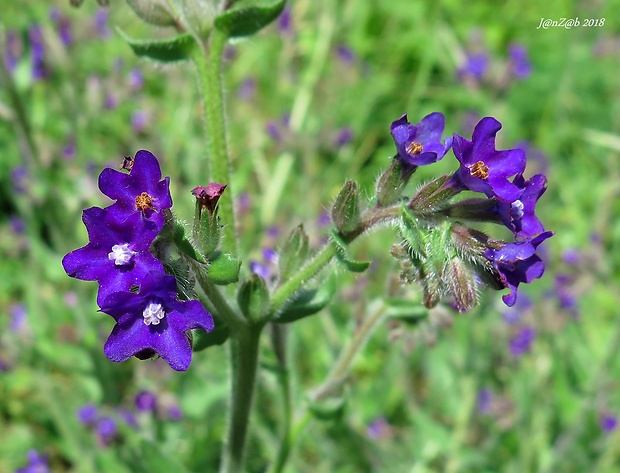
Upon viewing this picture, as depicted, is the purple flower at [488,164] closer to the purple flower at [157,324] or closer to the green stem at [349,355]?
the purple flower at [157,324]

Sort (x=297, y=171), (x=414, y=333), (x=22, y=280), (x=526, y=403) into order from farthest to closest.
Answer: (x=297, y=171) < (x=22, y=280) < (x=526, y=403) < (x=414, y=333)

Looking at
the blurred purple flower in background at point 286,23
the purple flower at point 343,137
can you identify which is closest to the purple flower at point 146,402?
the purple flower at point 343,137

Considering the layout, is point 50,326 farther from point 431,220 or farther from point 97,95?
point 431,220

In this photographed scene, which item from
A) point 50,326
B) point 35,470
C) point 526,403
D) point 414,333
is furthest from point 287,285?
point 50,326

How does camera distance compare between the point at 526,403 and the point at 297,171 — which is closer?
the point at 526,403

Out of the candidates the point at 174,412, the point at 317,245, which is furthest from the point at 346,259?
the point at 174,412

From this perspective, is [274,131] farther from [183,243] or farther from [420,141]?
[183,243]
